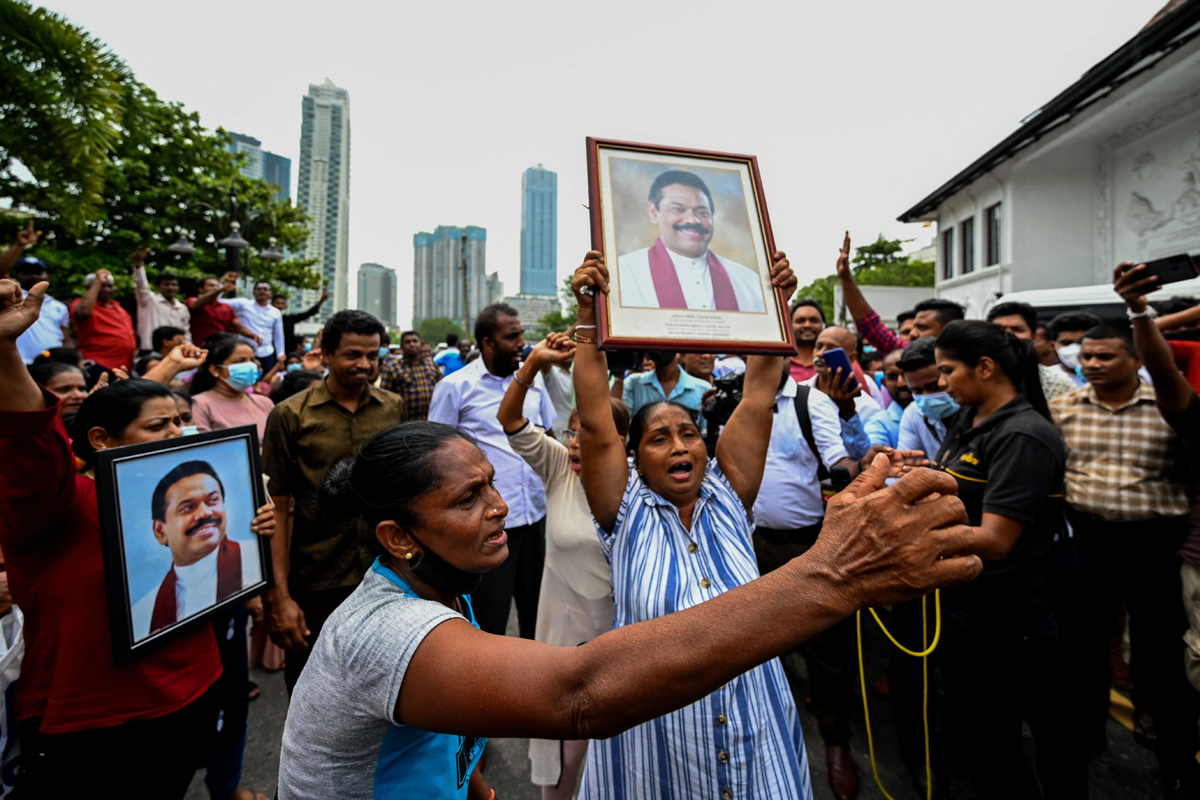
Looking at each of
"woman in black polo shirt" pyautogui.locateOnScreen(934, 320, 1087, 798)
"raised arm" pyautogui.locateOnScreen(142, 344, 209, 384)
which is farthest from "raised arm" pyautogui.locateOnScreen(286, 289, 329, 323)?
"woman in black polo shirt" pyautogui.locateOnScreen(934, 320, 1087, 798)

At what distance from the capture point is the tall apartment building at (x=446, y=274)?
9206cm

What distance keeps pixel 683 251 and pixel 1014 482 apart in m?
1.62

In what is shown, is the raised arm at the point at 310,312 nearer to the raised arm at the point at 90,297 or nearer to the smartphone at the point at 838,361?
the raised arm at the point at 90,297

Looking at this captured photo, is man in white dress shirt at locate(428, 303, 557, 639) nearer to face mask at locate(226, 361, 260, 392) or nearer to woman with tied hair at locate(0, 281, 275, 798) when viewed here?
face mask at locate(226, 361, 260, 392)

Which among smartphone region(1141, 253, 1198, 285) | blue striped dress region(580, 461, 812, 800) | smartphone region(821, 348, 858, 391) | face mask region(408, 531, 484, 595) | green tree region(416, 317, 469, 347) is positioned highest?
green tree region(416, 317, 469, 347)

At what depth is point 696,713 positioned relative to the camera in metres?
1.88

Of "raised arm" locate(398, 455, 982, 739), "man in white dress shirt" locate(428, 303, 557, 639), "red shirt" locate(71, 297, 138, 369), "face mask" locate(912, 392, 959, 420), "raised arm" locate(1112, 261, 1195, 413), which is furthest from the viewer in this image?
"red shirt" locate(71, 297, 138, 369)

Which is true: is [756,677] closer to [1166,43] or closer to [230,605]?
[230,605]

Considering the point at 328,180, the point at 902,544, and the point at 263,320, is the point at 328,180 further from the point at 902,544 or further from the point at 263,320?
the point at 902,544

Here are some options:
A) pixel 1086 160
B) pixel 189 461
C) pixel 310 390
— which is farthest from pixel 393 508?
pixel 1086 160

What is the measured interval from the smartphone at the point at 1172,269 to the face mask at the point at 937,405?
108cm

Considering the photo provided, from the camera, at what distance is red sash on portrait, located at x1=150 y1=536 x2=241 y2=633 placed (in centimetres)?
210

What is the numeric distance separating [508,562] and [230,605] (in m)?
1.54

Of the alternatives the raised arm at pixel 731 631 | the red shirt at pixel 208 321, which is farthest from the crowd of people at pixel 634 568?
the red shirt at pixel 208 321
